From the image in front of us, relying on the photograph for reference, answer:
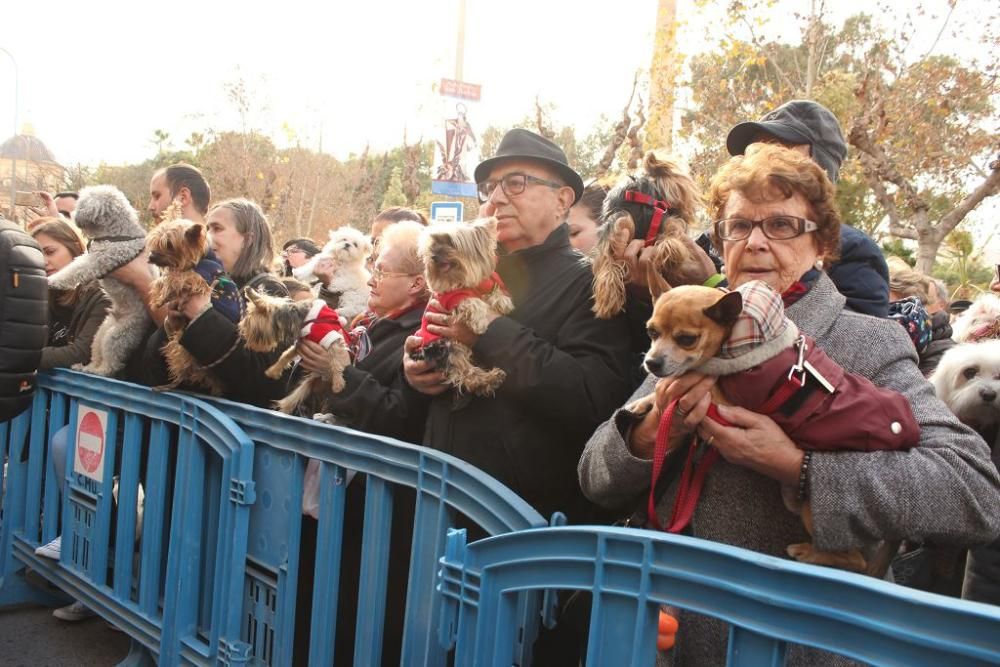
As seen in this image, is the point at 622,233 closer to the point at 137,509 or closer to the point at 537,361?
the point at 537,361

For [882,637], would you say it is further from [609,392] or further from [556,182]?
[556,182]

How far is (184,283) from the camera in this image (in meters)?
3.73

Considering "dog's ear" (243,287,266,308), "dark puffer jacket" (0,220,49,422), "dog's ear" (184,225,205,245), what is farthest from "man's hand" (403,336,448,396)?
"dark puffer jacket" (0,220,49,422)

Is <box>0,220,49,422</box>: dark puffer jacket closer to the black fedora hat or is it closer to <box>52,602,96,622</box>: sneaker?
<box>52,602,96,622</box>: sneaker

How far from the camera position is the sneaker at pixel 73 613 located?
179 inches

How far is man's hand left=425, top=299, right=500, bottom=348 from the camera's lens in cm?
275

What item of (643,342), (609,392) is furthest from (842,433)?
(643,342)

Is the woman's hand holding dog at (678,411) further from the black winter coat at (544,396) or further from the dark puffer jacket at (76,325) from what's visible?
the dark puffer jacket at (76,325)

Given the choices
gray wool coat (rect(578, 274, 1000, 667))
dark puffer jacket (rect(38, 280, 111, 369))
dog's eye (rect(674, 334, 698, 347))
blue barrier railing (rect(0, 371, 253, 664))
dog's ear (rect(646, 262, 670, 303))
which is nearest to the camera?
gray wool coat (rect(578, 274, 1000, 667))

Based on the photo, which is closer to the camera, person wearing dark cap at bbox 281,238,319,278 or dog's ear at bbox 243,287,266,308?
dog's ear at bbox 243,287,266,308

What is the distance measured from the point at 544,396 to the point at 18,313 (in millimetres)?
2567

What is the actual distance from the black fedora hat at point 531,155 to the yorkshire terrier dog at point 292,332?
0.93 m

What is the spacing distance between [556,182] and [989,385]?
5.71 ft

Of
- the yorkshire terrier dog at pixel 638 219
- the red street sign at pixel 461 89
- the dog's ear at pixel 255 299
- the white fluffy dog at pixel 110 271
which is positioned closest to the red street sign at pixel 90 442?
the white fluffy dog at pixel 110 271
